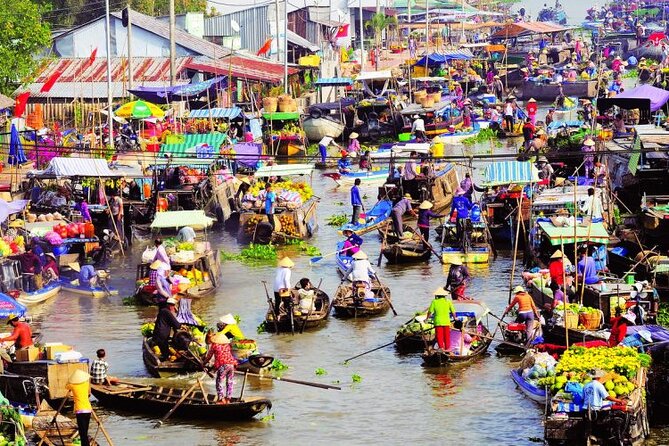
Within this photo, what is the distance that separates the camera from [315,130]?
50562 mm

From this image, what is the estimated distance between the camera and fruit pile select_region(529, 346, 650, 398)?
1720 centimetres

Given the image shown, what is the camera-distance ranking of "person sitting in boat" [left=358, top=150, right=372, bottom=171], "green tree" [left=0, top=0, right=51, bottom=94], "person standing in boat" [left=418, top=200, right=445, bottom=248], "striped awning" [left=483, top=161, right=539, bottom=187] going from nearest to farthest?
"person standing in boat" [left=418, top=200, right=445, bottom=248]
"striped awning" [left=483, top=161, right=539, bottom=187]
"person sitting in boat" [left=358, top=150, right=372, bottom=171]
"green tree" [left=0, top=0, right=51, bottom=94]

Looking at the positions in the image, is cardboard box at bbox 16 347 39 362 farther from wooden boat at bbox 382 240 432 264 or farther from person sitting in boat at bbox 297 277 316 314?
wooden boat at bbox 382 240 432 264

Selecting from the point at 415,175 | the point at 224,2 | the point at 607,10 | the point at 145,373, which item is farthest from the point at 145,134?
the point at 607,10

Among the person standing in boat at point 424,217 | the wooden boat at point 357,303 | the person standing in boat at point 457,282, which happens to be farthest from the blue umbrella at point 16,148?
the person standing in boat at point 457,282

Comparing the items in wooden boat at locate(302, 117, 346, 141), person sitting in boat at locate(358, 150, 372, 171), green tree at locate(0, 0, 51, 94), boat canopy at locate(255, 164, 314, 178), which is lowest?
person sitting in boat at locate(358, 150, 372, 171)

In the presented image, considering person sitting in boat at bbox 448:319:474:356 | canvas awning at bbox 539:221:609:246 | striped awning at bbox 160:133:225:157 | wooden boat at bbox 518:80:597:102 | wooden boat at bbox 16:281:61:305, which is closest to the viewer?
person sitting in boat at bbox 448:319:474:356

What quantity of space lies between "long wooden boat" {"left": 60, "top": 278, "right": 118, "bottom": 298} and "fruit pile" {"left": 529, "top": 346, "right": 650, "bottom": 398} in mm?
11951

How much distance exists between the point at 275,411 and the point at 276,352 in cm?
324

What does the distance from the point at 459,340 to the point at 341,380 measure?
6.40ft

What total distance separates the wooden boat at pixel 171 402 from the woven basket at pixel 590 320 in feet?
17.0

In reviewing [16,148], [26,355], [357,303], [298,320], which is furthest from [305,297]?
[16,148]

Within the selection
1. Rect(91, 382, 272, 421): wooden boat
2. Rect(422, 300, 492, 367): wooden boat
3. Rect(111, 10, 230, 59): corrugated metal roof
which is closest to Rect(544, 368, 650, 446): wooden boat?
Rect(91, 382, 272, 421): wooden boat

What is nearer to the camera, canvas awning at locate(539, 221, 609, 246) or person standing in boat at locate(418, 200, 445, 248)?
canvas awning at locate(539, 221, 609, 246)
